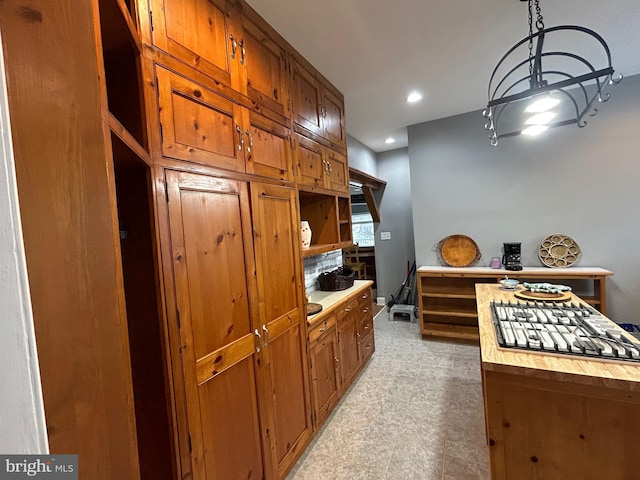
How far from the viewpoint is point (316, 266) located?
3.00 metres

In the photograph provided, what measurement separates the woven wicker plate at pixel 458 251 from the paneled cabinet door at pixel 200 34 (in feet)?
10.9

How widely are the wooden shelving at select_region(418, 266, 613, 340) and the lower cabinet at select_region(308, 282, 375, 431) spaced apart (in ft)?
3.83

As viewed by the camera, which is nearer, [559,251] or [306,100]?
[306,100]

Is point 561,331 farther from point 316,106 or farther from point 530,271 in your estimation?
point 316,106

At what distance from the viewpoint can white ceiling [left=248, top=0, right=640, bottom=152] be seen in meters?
1.77

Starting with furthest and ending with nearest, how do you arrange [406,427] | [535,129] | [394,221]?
[394,221]
[406,427]
[535,129]

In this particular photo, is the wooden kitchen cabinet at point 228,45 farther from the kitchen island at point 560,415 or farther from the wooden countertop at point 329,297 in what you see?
the kitchen island at point 560,415

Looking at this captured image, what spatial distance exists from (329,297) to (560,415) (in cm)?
171

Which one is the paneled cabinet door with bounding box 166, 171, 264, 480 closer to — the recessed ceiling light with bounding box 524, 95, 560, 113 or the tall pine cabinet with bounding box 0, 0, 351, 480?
the tall pine cabinet with bounding box 0, 0, 351, 480

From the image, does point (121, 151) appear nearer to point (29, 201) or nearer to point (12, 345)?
point (29, 201)

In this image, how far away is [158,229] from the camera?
3.50 ft

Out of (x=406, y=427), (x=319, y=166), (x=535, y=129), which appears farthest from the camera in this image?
(x=319, y=166)

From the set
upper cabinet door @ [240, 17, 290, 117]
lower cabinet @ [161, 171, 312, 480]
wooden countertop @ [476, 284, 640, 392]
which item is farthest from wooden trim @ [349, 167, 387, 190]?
wooden countertop @ [476, 284, 640, 392]

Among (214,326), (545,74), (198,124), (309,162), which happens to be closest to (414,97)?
(545,74)
